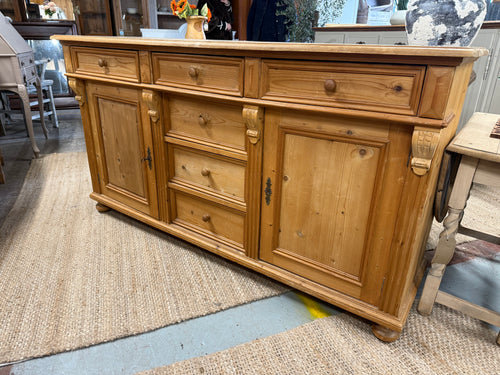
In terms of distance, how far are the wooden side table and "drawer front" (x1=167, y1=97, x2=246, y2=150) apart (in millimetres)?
757

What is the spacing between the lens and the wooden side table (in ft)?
3.62

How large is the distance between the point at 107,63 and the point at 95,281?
103cm

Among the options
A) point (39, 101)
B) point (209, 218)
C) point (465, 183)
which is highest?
point (465, 183)

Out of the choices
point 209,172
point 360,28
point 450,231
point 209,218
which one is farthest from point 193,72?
point 360,28

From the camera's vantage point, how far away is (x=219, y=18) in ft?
6.90

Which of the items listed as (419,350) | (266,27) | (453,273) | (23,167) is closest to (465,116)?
(453,273)

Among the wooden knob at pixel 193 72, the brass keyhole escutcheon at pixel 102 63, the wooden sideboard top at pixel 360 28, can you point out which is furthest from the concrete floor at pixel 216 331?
the wooden sideboard top at pixel 360 28

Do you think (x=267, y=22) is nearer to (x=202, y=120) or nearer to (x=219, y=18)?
(x=219, y=18)

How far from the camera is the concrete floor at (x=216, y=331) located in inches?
46.6

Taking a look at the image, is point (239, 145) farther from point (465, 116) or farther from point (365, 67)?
point (465, 116)

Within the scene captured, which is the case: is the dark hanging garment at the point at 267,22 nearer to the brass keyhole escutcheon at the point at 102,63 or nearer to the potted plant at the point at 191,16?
the potted plant at the point at 191,16

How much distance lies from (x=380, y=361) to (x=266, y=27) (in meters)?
2.48

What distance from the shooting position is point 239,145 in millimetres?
1422

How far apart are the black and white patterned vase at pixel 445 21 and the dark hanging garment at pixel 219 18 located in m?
1.19
